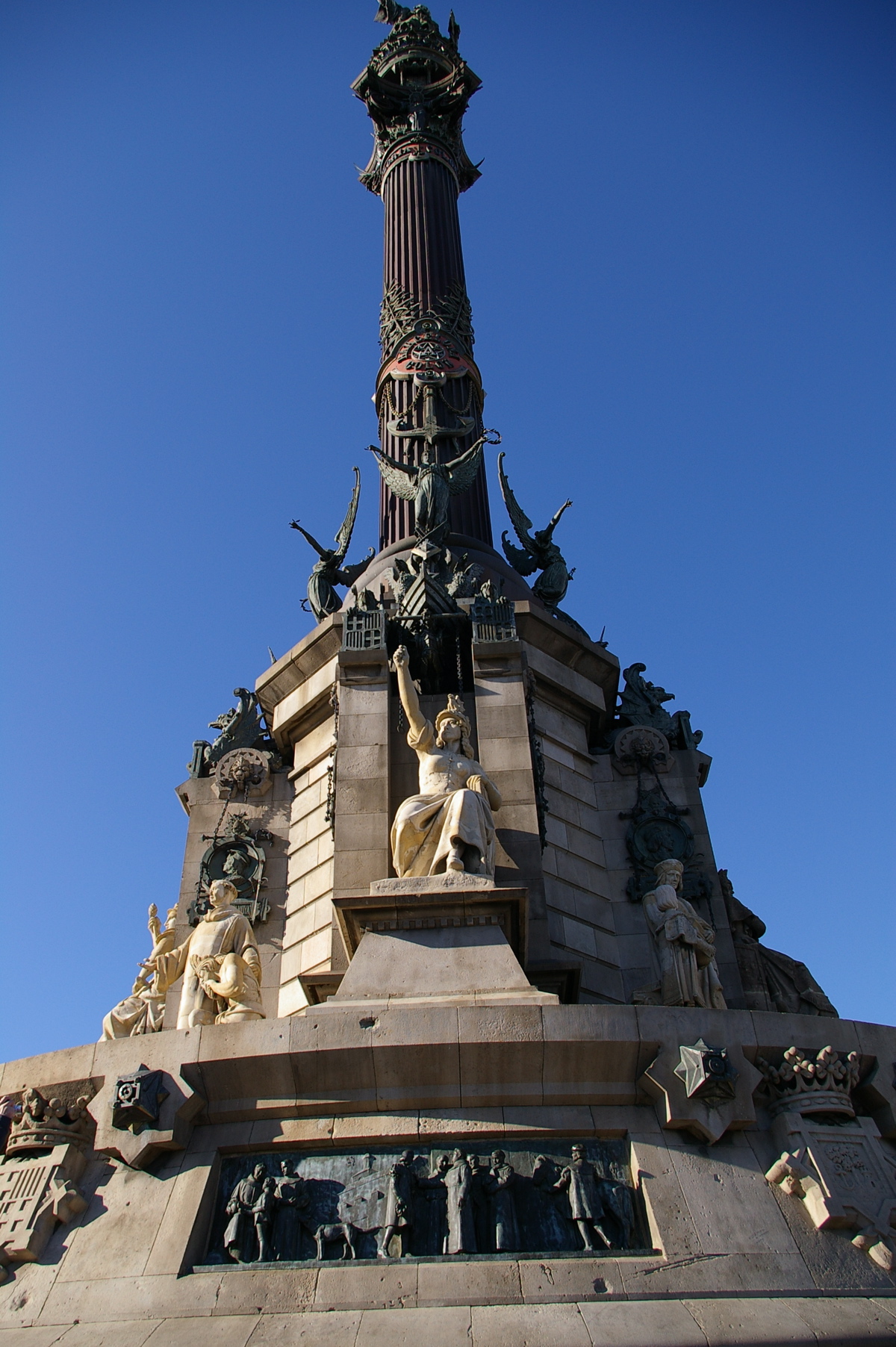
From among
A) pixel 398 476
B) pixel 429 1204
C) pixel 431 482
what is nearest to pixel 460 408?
pixel 398 476

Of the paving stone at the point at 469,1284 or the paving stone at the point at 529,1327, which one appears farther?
the paving stone at the point at 469,1284

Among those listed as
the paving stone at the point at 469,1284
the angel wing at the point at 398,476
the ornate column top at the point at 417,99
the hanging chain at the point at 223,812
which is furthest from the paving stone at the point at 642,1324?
the ornate column top at the point at 417,99

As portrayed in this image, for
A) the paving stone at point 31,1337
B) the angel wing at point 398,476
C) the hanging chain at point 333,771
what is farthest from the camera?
the angel wing at point 398,476

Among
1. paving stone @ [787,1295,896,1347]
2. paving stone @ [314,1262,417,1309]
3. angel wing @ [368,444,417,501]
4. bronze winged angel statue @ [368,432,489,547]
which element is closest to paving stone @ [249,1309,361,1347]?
paving stone @ [314,1262,417,1309]

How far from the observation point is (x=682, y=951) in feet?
46.0

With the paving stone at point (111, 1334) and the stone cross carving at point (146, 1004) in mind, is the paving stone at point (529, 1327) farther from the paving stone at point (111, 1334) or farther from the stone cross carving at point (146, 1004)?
the stone cross carving at point (146, 1004)

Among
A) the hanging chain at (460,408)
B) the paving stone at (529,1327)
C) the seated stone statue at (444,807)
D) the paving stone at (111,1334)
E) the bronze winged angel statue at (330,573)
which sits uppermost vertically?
the hanging chain at (460,408)

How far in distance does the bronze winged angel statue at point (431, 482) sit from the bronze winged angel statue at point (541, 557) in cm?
122

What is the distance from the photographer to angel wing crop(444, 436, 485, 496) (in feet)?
69.8

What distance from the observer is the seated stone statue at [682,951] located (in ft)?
45.2

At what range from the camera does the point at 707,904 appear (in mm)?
16781

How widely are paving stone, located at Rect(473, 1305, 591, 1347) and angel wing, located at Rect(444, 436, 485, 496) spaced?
15160 mm

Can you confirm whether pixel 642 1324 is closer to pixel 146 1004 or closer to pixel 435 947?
pixel 435 947

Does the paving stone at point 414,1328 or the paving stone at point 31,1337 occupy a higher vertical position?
the paving stone at point 31,1337
